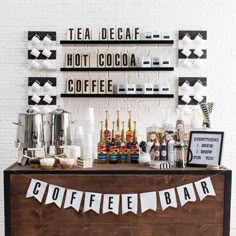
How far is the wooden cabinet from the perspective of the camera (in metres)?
3.41

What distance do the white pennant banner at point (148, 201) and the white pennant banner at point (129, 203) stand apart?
0.17ft

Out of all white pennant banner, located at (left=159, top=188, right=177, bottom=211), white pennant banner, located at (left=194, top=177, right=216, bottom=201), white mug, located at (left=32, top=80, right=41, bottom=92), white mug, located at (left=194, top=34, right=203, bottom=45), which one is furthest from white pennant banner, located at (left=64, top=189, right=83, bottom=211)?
white mug, located at (left=194, top=34, right=203, bottom=45)

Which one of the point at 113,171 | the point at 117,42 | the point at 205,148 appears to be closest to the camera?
the point at 113,171

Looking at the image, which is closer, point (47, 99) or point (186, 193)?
point (186, 193)

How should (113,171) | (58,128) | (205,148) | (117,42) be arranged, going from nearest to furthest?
(113,171) < (205,148) < (58,128) < (117,42)

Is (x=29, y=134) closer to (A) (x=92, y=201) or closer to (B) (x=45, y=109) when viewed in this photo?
(A) (x=92, y=201)

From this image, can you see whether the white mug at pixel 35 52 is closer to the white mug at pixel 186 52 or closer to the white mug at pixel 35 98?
the white mug at pixel 35 98

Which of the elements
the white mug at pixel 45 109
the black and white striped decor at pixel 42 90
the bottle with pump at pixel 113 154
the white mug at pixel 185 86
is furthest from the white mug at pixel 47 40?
the bottle with pump at pixel 113 154

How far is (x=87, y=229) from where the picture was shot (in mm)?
3441

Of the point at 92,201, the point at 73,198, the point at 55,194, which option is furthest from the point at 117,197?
the point at 55,194

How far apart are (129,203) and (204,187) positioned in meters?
0.58

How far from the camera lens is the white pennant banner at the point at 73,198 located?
134 inches

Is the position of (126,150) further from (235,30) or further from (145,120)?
(235,30)

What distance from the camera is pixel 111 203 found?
135 inches
